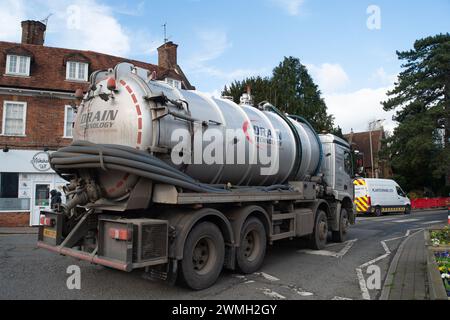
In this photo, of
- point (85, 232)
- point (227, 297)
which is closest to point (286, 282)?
point (227, 297)

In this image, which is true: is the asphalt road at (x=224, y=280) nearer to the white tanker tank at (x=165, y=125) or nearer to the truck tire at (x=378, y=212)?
the white tanker tank at (x=165, y=125)

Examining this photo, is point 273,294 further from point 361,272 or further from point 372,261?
point 372,261

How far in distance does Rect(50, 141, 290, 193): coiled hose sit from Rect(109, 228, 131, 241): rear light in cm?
79

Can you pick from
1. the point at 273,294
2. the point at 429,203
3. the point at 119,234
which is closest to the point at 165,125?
the point at 119,234

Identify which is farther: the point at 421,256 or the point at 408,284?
the point at 421,256

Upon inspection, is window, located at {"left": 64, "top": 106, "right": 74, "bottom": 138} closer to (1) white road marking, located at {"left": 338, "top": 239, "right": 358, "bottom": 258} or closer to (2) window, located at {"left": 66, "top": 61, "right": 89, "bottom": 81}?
(2) window, located at {"left": 66, "top": 61, "right": 89, "bottom": 81}

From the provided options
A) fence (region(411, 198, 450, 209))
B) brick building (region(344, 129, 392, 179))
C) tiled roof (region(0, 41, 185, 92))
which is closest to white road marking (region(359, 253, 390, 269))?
tiled roof (region(0, 41, 185, 92))

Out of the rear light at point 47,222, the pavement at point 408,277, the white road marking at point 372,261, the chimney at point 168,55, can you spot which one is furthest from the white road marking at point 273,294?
the chimney at point 168,55

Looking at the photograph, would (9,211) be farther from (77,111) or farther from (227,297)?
(227,297)

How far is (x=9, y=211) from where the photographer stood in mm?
16422

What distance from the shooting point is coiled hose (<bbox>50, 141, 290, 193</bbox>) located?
4973 mm

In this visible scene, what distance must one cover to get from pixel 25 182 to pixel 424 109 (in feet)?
95.8

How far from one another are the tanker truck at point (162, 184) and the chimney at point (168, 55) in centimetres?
1897
